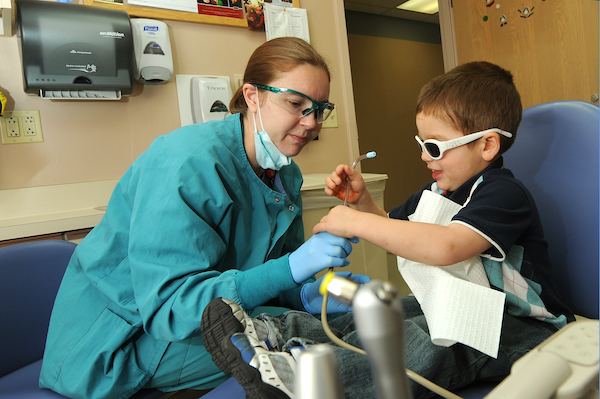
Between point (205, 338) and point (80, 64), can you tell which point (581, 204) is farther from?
point (80, 64)

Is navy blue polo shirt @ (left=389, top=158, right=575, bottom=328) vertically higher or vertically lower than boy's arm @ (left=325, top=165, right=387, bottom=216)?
lower

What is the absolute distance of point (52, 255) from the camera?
105cm

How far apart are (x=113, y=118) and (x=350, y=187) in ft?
4.35

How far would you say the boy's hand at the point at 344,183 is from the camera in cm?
110

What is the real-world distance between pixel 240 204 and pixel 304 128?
0.93 feet

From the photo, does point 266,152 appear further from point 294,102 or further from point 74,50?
point 74,50

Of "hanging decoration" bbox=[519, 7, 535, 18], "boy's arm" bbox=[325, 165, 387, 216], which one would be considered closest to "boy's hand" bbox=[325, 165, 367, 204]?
"boy's arm" bbox=[325, 165, 387, 216]

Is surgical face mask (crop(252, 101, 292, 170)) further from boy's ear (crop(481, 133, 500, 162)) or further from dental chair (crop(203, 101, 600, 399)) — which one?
dental chair (crop(203, 101, 600, 399))

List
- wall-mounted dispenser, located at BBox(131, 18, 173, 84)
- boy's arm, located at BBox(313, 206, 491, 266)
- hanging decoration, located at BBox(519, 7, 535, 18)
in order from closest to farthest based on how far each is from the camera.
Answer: boy's arm, located at BBox(313, 206, 491, 266) < wall-mounted dispenser, located at BBox(131, 18, 173, 84) < hanging decoration, located at BBox(519, 7, 535, 18)

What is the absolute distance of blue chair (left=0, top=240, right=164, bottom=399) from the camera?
958 mm

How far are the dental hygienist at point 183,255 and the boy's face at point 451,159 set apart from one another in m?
0.29

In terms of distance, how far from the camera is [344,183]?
3.78 feet

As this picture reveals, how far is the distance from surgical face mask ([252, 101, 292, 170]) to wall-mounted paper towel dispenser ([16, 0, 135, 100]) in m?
0.98

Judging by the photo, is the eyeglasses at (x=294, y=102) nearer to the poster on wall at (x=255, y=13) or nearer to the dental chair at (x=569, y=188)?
the dental chair at (x=569, y=188)
